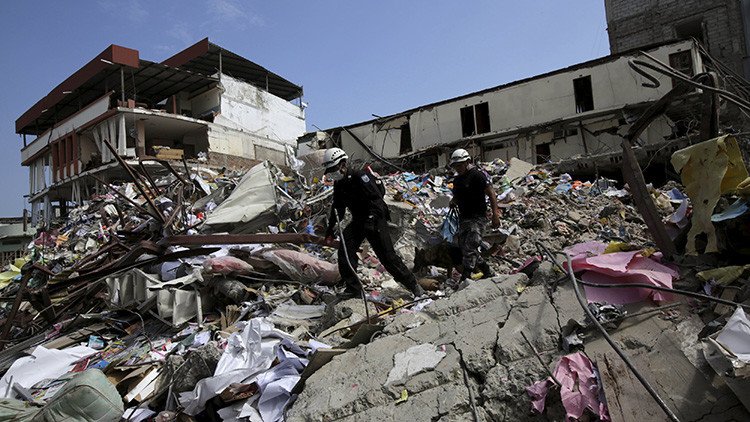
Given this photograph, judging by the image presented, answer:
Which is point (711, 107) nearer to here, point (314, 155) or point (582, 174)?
point (314, 155)

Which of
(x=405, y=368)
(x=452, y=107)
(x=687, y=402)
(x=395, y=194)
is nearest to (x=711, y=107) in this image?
(x=687, y=402)

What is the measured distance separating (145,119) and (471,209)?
19451mm

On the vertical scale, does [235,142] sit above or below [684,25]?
below

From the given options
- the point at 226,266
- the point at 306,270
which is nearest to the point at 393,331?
the point at 306,270

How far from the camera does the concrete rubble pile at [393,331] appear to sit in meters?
1.93

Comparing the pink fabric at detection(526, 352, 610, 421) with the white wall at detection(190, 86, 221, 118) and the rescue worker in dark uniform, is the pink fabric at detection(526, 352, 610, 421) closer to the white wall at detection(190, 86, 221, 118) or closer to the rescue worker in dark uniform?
the rescue worker in dark uniform

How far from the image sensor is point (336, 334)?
344 cm

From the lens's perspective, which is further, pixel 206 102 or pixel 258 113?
pixel 258 113

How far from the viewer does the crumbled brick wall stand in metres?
18.1

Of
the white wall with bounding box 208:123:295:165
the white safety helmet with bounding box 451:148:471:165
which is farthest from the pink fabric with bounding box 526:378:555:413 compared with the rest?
the white wall with bounding box 208:123:295:165

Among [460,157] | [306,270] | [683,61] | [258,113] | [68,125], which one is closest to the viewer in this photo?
[460,157]

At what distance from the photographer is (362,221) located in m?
4.20

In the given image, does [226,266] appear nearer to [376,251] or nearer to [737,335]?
[376,251]

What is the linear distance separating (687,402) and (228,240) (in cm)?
414
